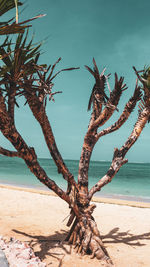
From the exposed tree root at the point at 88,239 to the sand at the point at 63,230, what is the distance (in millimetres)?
162

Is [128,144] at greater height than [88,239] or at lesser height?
greater

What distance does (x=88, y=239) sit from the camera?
16.8 ft

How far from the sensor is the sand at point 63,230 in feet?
16.6

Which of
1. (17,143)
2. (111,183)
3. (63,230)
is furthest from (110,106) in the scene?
(111,183)

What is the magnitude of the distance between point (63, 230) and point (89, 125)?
3717mm

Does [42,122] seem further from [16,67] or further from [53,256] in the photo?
[53,256]

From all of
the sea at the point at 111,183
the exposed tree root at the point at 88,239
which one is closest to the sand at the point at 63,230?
the exposed tree root at the point at 88,239

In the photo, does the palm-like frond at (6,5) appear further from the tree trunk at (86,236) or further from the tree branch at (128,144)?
the tree trunk at (86,236)

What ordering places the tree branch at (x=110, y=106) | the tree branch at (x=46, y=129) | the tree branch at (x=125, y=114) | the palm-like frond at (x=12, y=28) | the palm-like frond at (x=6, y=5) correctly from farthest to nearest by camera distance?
the tree branch at (x=125, y=114) → the tree branch at (x=110, y=106) → the tree branch at (x=46, y=129) → the palm-like frond at (x=6, y=5) → the palm-like frond at (x=12, y=28)

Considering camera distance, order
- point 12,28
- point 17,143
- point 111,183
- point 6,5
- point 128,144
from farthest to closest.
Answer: point 111,183 < point 128,144 < point 17,143 < point 6,5 < point 12,28

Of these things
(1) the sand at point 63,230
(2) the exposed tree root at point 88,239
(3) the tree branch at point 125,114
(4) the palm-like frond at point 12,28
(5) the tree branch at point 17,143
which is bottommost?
(1) the sand at point 63,230

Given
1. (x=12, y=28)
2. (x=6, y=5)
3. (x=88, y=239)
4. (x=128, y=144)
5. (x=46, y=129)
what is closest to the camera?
(x=12, y=28)

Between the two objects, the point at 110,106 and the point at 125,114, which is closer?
the point at 110,106

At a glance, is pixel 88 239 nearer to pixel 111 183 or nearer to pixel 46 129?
pixel 46 129
